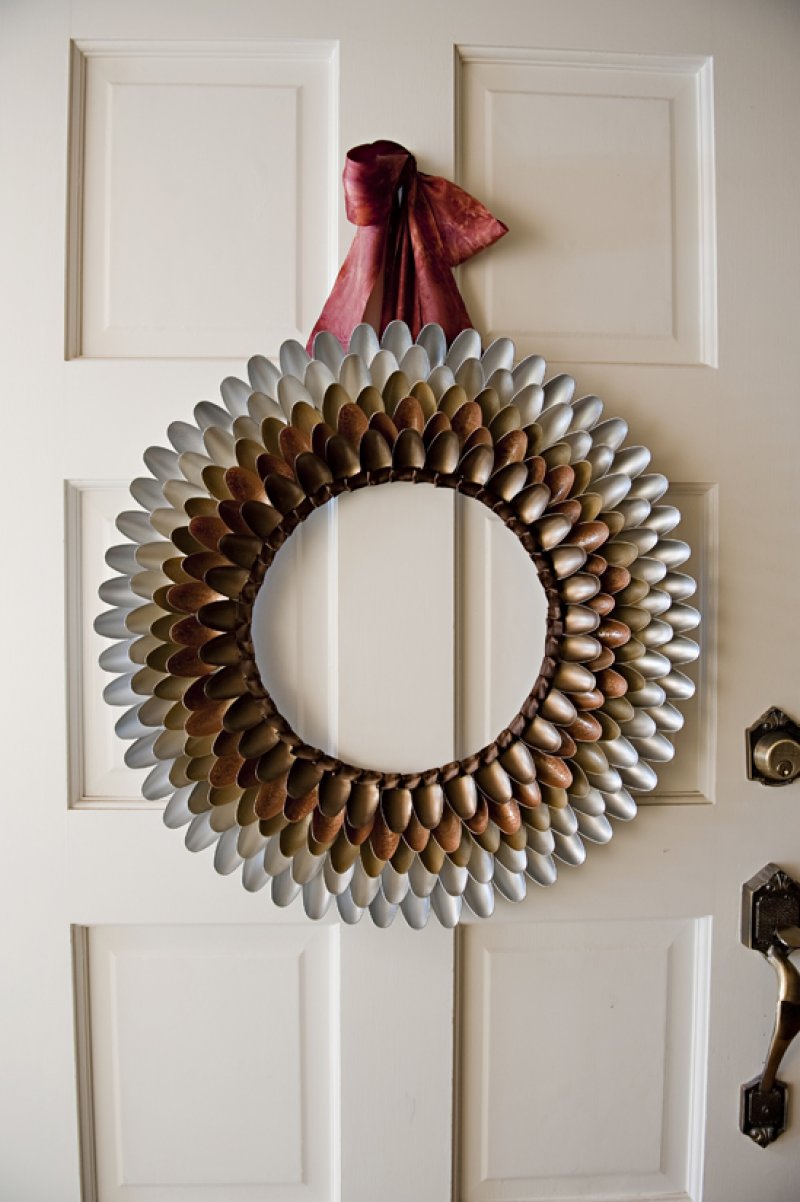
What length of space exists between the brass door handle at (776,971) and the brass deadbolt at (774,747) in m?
0.10

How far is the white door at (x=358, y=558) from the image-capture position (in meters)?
0.76

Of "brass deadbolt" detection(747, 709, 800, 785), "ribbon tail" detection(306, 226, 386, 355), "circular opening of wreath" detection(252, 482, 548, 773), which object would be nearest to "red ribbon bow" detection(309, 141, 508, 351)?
"ribbon tail" detection(306, 226, 386, 355)

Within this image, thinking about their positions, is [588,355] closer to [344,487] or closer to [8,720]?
[344,487]

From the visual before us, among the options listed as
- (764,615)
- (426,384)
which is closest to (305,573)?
(426,384)

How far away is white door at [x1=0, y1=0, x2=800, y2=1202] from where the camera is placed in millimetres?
763

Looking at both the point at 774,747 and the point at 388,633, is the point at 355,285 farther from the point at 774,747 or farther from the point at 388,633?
the point at 774,747

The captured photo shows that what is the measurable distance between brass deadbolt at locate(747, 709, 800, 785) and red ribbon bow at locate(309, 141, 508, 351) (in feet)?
1.75

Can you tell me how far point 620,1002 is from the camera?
Result: 2.64ft

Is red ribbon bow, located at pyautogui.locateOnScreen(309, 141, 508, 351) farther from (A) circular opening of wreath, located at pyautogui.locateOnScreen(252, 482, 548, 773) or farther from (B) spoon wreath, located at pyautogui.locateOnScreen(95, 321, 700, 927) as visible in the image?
(A) circular opening of wreath, located at pyautogui.locateOnScreen(252, 482, 548, 773)

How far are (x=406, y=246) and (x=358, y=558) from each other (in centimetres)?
32

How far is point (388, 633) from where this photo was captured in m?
0.75

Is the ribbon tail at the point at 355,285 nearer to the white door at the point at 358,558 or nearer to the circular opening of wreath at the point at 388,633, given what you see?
the white door at the point at 358,558

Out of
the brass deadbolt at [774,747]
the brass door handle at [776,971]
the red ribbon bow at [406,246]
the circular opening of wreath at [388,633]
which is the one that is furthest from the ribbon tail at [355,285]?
the brass door handle at [776,971]

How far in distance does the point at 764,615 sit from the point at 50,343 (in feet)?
2.68
